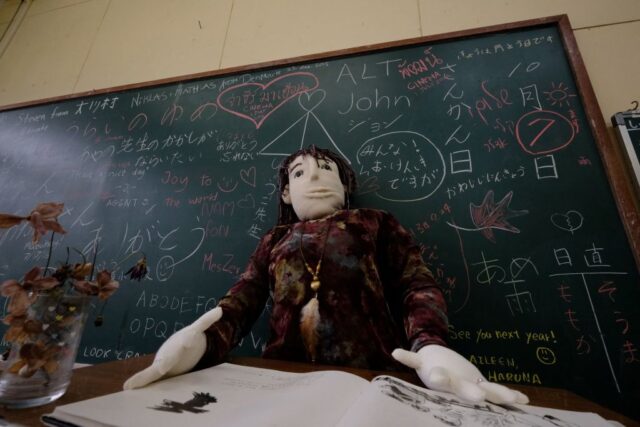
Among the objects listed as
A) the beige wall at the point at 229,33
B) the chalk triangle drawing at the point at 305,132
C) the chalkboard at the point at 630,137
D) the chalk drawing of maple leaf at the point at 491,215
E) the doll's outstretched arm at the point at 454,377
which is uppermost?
the beige wall at the point at 229,33

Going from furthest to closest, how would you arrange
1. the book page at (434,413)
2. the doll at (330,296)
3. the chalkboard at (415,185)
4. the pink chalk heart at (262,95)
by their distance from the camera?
the pink chalk heart at (262,95), the chalkboard at (415,185), the doll at (330,296), the book page at (434,413)

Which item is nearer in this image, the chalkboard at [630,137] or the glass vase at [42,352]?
the glass vase at [42,352]

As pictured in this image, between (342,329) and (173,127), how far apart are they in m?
1.35

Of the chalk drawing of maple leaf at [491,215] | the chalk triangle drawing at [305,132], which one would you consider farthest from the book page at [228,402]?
the chalk triangle drawing at [305,132]

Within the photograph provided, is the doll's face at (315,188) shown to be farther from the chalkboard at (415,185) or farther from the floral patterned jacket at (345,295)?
the chalkboard at (415,185)

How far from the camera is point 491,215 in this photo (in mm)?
959

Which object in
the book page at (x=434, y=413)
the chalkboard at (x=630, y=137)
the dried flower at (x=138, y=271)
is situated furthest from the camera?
the dried flower at (x=138, y=271)

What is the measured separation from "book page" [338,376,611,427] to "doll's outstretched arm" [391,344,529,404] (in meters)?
0.01

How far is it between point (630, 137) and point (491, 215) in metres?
0.53

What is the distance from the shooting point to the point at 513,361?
2.62ft

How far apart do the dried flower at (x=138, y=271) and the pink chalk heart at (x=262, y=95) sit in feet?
2.50

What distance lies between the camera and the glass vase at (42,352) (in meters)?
0.39

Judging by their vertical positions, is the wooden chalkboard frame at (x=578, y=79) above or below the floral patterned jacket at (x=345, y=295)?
above

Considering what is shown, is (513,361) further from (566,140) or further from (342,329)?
(566,140)
